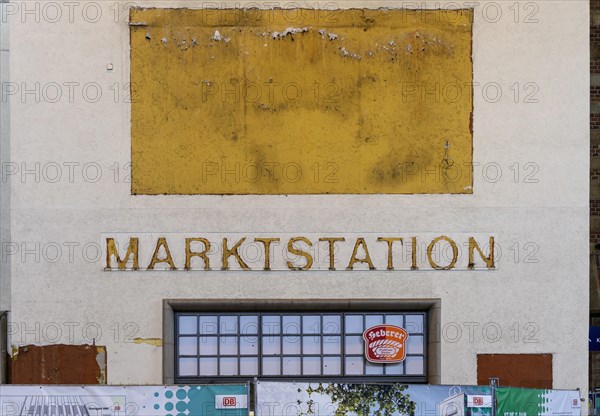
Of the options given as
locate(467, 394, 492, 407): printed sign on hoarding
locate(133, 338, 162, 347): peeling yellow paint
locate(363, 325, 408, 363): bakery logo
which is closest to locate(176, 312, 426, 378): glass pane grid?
locate(363, 325, 408, 363): bakery logo

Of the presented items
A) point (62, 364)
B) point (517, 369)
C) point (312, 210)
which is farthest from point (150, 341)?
point (517, 369)

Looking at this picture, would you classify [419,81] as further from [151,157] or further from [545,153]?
[151,157]

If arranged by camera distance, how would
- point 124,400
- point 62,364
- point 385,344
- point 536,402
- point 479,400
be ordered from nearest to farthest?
point 124,400, point 479,400, point 536,402, point 62,364, point 385,344

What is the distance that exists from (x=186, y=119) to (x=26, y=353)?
4.97 meters

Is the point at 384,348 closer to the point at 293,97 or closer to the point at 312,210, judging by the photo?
the point at 312,210

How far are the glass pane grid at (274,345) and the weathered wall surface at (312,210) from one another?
52 centimetres

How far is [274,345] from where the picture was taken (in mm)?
14641

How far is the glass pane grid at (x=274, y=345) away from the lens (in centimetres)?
1464

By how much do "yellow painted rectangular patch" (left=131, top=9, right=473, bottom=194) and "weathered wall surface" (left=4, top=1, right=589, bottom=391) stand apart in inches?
11.1

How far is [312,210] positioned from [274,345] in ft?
8.23

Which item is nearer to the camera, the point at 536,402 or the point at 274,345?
the point at 536,402

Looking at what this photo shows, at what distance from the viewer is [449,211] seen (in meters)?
14.5

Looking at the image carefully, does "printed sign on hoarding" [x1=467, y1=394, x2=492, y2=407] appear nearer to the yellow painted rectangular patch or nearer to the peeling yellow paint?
the yellow painted rectangular patch

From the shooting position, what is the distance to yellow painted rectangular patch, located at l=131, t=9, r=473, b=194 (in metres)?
14.5
